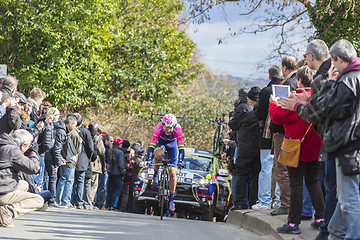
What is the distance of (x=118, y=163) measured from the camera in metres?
18.6

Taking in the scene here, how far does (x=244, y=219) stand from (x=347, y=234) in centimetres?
466

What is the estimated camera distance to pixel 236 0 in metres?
21.5

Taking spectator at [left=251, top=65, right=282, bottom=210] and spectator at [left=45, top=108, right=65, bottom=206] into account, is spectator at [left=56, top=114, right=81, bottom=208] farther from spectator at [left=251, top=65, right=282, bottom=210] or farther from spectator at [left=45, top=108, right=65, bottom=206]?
spectator at [left=251, top=65, right=282, bottom=210]

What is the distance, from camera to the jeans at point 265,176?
1096 cm

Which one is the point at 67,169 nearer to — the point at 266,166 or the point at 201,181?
the point at 201,181

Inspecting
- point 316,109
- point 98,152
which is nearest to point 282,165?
point 316,109

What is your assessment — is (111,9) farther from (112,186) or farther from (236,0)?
(112,186)

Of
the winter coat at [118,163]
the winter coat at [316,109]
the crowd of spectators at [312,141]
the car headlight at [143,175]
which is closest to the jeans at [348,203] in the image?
the crowd of spectators at [312,141]

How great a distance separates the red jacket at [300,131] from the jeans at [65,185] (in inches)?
297

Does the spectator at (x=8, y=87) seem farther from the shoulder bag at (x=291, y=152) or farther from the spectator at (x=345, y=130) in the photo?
the spectator at (x=345, y=130)

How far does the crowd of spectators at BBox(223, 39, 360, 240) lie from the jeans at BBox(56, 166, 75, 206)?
4.13m

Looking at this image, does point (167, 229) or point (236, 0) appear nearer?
point (167, 229)

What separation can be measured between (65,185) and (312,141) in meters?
7.88

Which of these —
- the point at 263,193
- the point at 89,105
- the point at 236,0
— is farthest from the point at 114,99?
the point at 263,193
